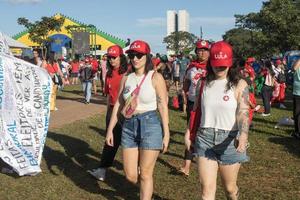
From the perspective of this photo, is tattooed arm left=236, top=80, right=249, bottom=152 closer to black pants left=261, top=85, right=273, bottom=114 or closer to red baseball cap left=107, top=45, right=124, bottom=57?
red baseball cap left=107, top=45, right=124, bottom=57

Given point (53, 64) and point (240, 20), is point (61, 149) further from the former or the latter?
point (240, 20)

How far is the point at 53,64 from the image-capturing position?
14.4 meters

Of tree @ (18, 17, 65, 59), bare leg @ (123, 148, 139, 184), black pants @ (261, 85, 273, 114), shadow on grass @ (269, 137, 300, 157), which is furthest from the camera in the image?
tree @ (18, 17, 65, 59)

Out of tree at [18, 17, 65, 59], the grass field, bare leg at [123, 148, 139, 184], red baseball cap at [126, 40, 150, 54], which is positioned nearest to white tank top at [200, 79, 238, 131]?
red baseball cap at [126, 40, 150, 54]

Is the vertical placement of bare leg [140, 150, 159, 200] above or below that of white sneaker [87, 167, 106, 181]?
above

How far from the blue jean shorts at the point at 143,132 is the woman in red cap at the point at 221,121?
0.72 m

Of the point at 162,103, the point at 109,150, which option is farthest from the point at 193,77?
the point at 162,103

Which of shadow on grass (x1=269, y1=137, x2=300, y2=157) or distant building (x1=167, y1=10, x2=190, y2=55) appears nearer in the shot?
shadow on grass (x1=269, y1=137, x2=300, y2=157)

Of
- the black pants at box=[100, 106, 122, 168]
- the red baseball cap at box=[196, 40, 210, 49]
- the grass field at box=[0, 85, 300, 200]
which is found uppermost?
the red baseball cap at box=[196, 40, 210, 49]

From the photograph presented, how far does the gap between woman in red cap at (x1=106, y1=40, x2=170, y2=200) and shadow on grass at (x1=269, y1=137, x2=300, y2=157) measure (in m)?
4.23

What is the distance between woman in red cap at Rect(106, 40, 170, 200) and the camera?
16.4 ft

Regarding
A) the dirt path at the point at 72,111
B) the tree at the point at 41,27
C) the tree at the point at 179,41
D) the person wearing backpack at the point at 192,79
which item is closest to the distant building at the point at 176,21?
the tree at the point at 41,27

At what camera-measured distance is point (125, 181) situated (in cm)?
680

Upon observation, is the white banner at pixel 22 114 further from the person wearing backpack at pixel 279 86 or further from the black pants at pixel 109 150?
the person wearing backpack at pixel 279 86
